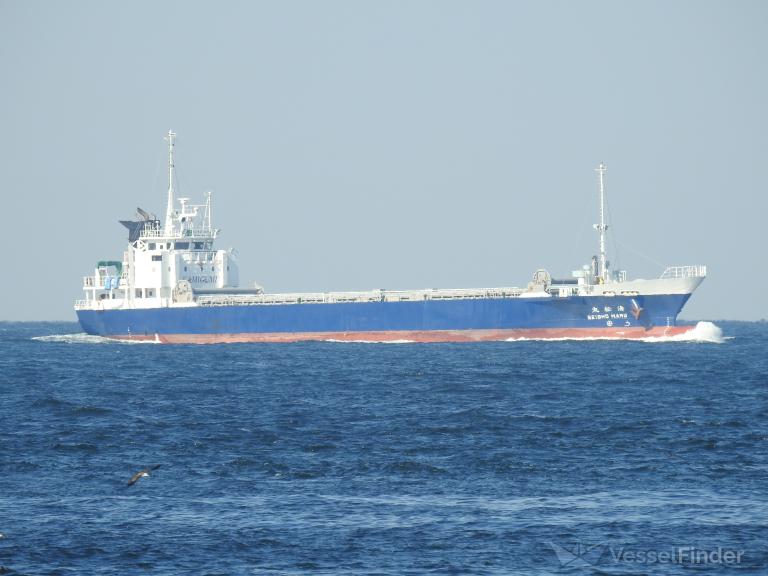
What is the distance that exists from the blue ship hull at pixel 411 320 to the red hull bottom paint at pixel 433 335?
70 mm

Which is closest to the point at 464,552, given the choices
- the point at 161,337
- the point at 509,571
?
the point at 509,571

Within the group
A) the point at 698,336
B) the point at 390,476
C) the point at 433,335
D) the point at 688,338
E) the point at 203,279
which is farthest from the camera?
the point at 203,279

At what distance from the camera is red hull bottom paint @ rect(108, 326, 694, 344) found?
78.3 metres

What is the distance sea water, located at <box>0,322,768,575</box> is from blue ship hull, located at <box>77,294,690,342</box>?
22.0 metres

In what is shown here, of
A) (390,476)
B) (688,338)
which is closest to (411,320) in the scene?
(688,338)

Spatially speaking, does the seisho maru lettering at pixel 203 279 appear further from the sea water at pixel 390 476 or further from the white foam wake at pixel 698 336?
the sea water at pixel 390 476

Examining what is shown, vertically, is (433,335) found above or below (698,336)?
above

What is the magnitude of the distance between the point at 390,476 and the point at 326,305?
185 feet

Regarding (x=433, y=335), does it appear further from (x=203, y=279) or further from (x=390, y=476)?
(x=390, y=476)

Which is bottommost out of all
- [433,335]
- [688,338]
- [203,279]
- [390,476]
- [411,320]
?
[390,476]

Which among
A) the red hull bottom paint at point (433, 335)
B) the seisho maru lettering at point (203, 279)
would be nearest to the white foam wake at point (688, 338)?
the red hull bottom paint at point (433, 335)

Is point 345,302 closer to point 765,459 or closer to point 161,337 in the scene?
point 161,337

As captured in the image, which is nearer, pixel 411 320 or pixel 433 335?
pixel 411 320

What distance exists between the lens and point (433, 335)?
82.1m
